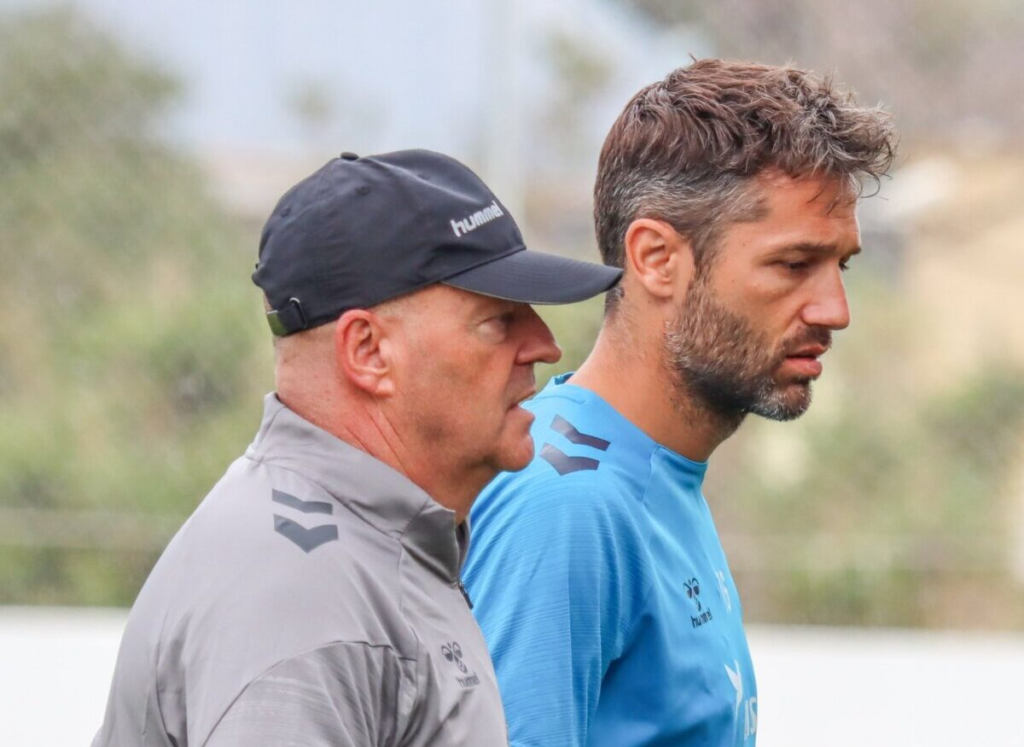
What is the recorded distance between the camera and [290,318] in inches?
56.2

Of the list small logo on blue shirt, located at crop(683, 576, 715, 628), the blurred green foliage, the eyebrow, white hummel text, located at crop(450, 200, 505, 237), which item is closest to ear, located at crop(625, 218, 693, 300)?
the eyebrow

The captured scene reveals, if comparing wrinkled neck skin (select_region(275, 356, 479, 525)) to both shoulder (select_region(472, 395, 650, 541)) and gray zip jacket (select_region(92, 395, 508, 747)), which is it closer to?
gray zip jacket (select_region(92, 395, 508, 747))

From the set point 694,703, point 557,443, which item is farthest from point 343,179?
point 694,703

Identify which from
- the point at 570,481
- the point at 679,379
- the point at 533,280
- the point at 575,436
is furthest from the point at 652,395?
the point at 533,280

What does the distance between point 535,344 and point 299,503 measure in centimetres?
35

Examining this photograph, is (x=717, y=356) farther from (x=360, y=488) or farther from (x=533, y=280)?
(x=360, y=488)

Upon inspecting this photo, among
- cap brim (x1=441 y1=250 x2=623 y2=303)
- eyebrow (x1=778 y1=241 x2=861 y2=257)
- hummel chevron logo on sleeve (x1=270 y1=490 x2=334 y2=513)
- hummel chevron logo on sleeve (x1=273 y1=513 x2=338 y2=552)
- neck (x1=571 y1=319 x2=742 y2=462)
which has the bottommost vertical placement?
hummel chevron logo on sleeve (x1=273 y1=513 x2=338 y2=552)

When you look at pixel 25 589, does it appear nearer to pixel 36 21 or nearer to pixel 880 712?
pixel 36 21

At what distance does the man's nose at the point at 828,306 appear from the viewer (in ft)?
6.51

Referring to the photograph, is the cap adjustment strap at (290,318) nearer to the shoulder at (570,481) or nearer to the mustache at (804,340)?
the shoulder at (570,481)

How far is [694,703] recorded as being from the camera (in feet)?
5.70

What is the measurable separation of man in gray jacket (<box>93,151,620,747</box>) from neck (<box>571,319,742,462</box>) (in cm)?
41

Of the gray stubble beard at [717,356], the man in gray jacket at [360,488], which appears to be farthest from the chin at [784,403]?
the man in gray jacket at [360,488]

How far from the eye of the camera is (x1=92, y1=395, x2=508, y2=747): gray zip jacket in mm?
1171
